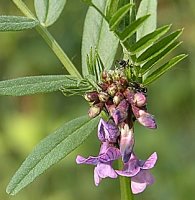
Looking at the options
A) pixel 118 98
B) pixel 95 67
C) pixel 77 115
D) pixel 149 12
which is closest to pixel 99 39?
pixel 149 12

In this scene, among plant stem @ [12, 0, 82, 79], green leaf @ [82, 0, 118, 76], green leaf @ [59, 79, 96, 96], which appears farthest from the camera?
green leaf @ [82, 0, 118, 76]

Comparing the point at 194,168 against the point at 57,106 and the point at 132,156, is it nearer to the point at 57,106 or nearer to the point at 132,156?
the point at 57,106

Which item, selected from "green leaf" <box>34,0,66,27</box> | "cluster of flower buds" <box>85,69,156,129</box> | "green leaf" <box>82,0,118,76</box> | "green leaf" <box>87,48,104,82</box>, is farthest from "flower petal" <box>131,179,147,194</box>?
"green leaf" <box>34,0,66,27</box>

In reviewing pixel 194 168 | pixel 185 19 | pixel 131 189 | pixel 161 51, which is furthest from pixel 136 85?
pixel 185 19

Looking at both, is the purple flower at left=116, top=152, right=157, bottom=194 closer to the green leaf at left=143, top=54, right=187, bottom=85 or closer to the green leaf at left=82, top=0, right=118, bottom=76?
the green leaf at left=143, top=54, right=187, bottom=85

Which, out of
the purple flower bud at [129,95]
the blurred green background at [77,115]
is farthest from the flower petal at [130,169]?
the blurred green background at [77,115]

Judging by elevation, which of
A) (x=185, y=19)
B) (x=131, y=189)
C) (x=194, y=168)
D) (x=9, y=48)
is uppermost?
(x=131, y=189)

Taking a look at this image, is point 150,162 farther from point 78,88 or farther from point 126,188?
point 78,88
